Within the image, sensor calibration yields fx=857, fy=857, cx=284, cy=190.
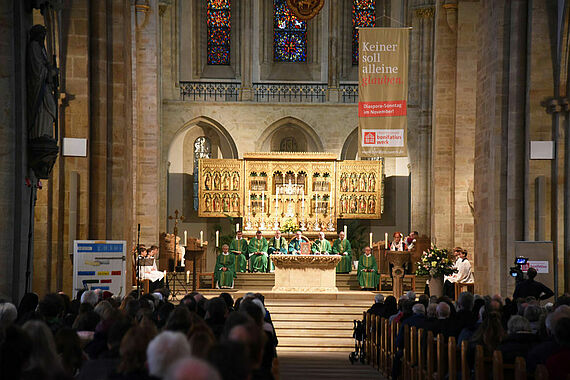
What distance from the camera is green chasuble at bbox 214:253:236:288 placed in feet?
Answer: 71.3

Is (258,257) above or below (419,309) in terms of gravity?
below

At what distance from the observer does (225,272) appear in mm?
21734

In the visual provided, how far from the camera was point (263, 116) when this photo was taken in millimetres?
28672

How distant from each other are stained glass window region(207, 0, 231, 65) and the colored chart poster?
17.8 m

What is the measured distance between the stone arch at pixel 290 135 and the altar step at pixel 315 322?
34.3 feet

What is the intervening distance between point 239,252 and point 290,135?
26.4 feet

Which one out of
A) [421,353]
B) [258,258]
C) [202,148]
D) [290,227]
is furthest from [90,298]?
[202,148]

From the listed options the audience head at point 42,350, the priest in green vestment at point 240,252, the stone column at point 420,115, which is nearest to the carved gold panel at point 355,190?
the stone column at point 420,115

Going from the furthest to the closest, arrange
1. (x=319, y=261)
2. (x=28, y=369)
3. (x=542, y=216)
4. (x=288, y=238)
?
(x=288, y=238) < (x=319, y=261) < (x=542, y=216) < (x=28, y=369)

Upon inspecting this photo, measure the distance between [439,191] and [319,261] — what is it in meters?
5.28

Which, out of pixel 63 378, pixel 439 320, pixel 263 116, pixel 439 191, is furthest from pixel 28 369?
pixel 263 116

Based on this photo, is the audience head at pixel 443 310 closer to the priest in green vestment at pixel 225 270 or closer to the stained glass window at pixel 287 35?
the priest in green vestment at pixel 225 270

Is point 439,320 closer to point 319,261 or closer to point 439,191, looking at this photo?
point 319,261

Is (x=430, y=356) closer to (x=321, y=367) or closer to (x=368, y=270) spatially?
(x=321, y=367)
